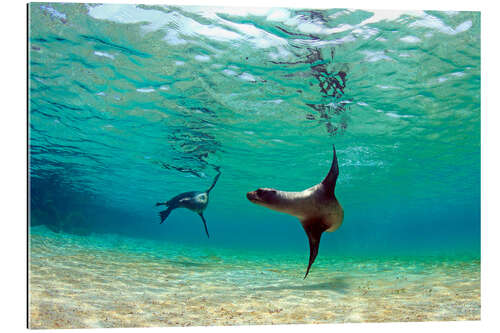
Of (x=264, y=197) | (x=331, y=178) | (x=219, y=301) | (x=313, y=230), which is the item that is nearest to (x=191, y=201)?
(x=219, y=301)

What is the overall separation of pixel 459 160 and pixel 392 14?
15.2m

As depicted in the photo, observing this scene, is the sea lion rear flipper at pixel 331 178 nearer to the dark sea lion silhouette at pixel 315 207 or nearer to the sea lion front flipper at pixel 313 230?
the dark sea lion silhouette at pixel 315 207

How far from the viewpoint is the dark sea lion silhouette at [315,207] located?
14.7 ft

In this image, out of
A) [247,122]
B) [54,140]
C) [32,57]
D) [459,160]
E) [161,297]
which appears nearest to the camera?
[32,57]

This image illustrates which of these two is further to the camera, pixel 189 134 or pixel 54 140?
pixel 54 140

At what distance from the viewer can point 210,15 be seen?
600 centimetres

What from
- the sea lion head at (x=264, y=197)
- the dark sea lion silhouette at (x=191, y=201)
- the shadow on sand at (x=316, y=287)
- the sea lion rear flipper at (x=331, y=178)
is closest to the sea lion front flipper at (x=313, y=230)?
the sea lion rear flipper at (x=331, y=178)

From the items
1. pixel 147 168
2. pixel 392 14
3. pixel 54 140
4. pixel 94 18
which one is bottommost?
pixel 147 168

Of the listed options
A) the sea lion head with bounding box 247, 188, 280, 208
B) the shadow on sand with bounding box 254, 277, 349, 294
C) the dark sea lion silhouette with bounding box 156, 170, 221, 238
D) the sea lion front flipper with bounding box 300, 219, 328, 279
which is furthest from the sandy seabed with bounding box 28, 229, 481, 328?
the dark sea lion silhouette with bounding box 156, 170, 221, 238

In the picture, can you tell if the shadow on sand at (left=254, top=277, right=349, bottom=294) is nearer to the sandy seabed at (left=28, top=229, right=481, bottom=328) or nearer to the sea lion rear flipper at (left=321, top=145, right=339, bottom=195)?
the sandy seabed at (left=28, top=229, right=481, bottom=328)

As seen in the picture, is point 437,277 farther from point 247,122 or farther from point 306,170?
point 306,170

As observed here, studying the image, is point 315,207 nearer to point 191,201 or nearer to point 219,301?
point 219,301

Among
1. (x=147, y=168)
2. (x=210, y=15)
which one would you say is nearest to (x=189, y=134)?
(x=210, y=15)
